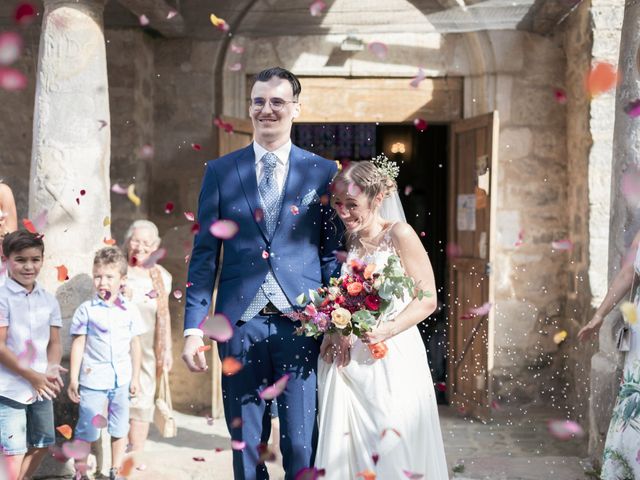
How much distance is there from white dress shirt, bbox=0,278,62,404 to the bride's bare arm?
195cm

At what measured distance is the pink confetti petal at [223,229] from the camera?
9.68 ft

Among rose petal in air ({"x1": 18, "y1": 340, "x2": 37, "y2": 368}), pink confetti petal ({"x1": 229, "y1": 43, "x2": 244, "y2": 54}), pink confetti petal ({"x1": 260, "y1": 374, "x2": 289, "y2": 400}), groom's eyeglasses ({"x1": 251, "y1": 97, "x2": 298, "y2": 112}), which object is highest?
pink confetti petal ({"x1": 229, "y1": 43, "x2": 244, "y2": 54})

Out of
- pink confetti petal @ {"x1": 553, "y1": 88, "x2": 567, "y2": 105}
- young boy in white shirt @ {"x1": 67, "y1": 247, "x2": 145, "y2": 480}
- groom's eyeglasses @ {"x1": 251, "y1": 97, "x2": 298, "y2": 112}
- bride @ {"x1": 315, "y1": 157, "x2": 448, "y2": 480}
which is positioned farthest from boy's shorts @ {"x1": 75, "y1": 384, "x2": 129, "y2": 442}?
pink confetti petal @ {"x1": 553, "y1": 88, "x2": 567, "y2": 105}

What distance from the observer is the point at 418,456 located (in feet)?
10.8

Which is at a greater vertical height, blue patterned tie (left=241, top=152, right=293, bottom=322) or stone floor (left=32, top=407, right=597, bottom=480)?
blue patterned tie (left=241, top=152, right=293, bottom=322)

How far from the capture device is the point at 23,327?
164 inches

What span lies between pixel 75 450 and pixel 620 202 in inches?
139

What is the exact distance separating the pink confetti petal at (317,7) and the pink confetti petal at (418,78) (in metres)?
1.00

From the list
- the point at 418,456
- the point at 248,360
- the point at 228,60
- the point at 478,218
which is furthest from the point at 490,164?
the point at 248,360

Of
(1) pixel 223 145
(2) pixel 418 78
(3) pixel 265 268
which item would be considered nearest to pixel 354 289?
(3) pixel 265 268

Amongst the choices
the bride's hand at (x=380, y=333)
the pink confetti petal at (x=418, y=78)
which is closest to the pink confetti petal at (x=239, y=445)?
the bride's hand at (x=380, y=333)

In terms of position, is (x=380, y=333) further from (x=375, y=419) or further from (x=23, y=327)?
(x=23, y=327)

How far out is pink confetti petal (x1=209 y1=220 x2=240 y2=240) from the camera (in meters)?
2.95

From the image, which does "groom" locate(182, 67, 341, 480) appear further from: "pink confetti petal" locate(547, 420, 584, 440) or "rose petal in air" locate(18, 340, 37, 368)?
"pink confetti petal" locate(547, 420, 584, 440)
